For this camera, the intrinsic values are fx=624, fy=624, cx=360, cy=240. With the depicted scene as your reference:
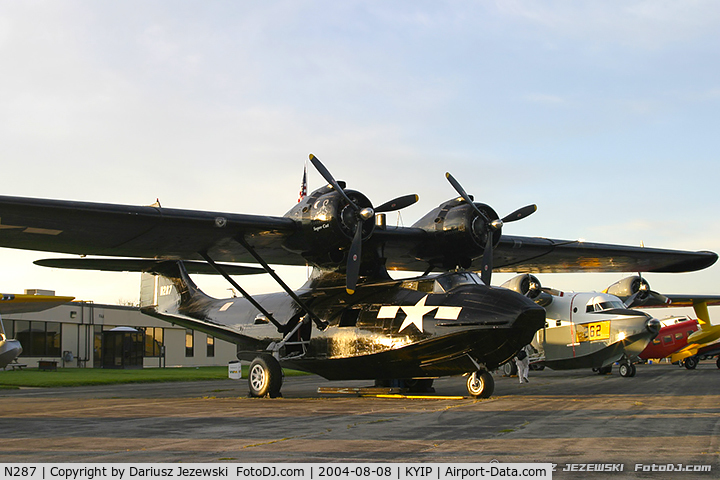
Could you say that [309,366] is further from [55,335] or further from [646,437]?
[55,335]

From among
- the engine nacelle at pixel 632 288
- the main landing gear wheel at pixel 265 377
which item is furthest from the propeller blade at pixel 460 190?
the engine nacelle at pixel 632 288

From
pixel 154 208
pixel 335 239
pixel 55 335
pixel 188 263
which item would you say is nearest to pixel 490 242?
pixel 335 239

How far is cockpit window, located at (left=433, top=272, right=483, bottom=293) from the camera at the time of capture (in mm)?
13773

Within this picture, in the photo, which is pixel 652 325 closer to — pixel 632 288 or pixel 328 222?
pixel 632 288

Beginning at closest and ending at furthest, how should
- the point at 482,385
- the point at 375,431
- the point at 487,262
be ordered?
the point at 375,431
the point at 482,385
the point at 487,262

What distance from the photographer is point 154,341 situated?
46.9 meters

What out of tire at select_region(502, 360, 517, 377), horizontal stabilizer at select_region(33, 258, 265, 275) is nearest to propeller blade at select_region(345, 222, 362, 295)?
horizontal stabilizer at select_region(33, 258, 265, 275)

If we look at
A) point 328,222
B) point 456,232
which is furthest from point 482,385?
point 328,222

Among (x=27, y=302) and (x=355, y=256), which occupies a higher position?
(x=355, y=256)

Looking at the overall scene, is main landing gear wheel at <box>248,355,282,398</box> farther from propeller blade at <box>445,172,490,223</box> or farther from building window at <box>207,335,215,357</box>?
building window at <box>207,335,215,357</box>

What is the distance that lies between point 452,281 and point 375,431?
6.05 m

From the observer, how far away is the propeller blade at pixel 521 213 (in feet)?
53.9

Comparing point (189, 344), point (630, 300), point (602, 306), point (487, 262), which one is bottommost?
point (189, 344)

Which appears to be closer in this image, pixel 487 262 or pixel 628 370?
pixel 487 262
